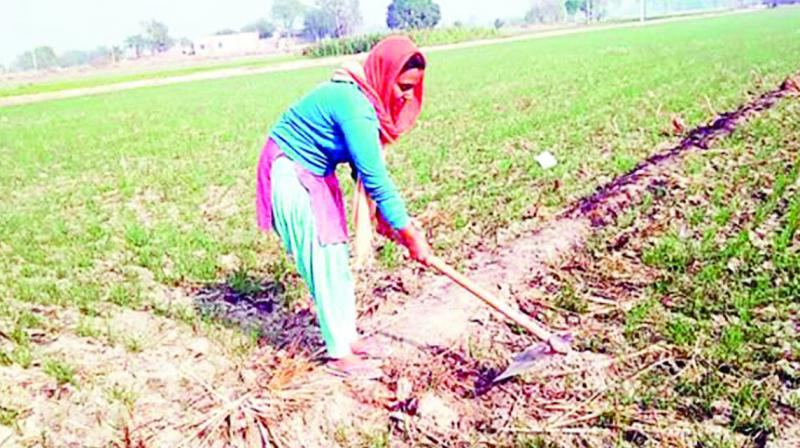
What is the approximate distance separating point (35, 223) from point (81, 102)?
2144 cm

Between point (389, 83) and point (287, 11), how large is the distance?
140 m

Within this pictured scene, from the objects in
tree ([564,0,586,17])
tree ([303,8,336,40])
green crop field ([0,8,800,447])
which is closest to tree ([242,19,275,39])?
tree ([303,8,336,40])

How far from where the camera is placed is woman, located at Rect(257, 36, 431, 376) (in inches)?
125

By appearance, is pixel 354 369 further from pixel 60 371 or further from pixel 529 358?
pixel 60 371

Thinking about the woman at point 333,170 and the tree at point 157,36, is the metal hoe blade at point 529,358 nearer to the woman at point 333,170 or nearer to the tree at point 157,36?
the woman at point 333,170

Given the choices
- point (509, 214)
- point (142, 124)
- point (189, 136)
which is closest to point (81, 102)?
point (142, 124)

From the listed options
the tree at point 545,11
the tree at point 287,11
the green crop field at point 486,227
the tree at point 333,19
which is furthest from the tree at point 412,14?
the green crop field at point 486,227

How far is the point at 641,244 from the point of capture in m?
5.14

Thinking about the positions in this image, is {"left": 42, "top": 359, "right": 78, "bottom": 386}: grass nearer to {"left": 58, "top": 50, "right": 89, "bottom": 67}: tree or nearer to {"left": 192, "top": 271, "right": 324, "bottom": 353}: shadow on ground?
{"left": 192, "top": 271, "right": 324, "bottom": 353}: shadow on ground

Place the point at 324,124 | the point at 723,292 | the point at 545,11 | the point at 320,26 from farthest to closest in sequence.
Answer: the point at 545,11, the point at 320,26, the point at 723,292, the point at 324,124

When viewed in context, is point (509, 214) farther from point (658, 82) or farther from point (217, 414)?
point (658, 82)

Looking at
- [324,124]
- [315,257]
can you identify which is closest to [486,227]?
[315,257]

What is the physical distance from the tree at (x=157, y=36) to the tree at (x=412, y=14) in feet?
135

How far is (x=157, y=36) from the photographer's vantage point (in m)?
108
